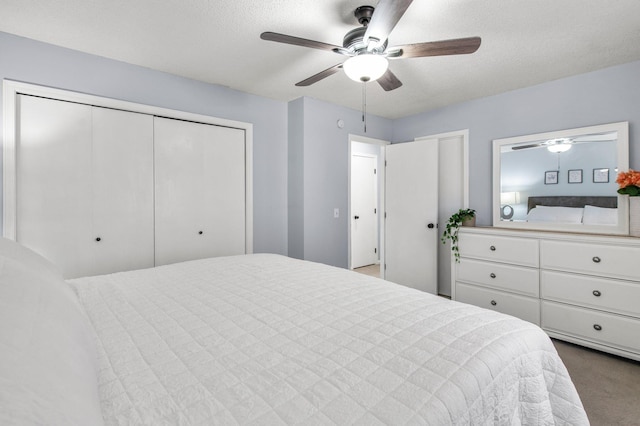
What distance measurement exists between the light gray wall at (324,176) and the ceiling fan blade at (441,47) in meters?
1.76

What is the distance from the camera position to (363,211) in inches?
227

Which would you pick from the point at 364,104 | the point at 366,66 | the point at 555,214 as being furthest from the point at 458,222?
the point at 366,66

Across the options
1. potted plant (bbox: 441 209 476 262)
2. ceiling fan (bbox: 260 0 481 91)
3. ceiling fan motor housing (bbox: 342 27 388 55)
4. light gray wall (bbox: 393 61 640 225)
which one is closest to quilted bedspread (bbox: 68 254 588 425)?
ceiling fan (bbox: 260 0 481 91)

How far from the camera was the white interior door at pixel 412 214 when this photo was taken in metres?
3.87

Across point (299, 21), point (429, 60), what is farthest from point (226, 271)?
point (429, 60)

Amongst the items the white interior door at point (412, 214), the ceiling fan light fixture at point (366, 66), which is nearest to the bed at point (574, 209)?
the white interior door at point (412, 214)

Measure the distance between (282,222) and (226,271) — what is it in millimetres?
1732

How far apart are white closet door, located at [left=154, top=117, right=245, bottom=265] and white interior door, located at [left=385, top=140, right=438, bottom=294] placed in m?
2.02

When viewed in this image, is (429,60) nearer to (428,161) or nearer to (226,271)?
(428,161)

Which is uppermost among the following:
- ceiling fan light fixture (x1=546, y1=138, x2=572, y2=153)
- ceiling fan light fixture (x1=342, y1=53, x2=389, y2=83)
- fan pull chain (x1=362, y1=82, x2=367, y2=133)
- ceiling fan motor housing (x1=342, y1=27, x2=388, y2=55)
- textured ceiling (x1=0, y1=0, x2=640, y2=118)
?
fan pull chain (x1=362, y1=82, x2=367, y2=133)

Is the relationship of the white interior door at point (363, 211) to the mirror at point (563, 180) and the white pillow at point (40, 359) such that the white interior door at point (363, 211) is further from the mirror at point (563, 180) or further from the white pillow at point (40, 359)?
the white pillow at point (40, 359)

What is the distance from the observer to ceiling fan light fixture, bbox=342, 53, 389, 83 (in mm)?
1858

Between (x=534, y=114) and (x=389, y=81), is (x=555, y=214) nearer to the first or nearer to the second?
(x=534, y=114)

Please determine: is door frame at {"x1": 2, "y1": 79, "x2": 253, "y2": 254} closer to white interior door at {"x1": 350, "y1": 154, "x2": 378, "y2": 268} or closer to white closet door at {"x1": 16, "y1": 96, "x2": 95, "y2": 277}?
white closet door at {"x1": 16, "y1": 96, "x2": 95, "y2": 277}
